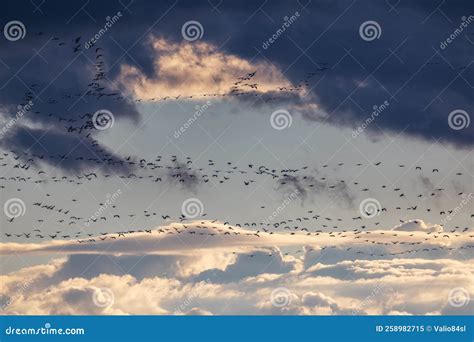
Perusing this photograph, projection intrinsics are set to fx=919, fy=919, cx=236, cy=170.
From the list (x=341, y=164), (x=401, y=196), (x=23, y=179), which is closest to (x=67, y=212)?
(x=23, y=179)

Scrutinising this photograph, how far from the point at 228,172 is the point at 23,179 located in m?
13.4

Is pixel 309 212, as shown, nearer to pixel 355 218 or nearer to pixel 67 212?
pixel 355 218

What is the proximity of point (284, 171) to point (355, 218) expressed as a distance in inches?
221

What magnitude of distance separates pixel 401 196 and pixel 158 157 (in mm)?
16436

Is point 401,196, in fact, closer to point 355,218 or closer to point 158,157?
point 355,218

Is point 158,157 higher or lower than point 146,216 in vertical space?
higher
